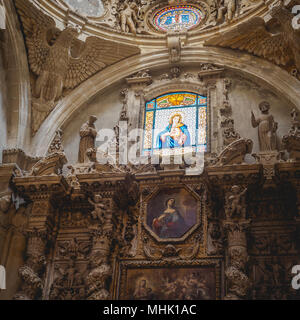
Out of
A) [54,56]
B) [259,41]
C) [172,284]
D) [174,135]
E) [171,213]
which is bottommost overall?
[172,284]

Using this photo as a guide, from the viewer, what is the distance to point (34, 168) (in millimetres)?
10211

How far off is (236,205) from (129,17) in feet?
21.8

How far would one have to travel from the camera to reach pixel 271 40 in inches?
438

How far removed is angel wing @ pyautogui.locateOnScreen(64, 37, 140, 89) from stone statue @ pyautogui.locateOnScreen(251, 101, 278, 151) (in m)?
3.95

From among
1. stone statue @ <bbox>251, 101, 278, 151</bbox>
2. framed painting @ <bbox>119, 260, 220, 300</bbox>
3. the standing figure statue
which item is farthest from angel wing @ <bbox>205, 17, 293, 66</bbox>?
framed painting @ <bbox>119, 260, 220, 300</bbox>

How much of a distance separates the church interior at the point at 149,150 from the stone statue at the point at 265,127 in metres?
0.03

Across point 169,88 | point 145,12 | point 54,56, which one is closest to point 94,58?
point 54,56

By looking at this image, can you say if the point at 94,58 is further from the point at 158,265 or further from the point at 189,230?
the point at 158,265

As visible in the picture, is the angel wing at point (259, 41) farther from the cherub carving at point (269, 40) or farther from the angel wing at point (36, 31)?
the angel wing at point (36, 31)

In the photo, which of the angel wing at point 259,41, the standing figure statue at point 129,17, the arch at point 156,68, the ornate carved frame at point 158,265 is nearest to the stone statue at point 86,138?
the arch at point 156,68

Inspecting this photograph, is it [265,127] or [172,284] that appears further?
[265,127]

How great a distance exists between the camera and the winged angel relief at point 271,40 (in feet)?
34.5
